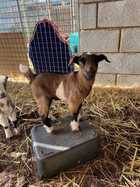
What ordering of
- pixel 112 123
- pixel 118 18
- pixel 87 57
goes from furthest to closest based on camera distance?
1. pixel 118 18
2. pixel 112 123
3. pixel 87 57

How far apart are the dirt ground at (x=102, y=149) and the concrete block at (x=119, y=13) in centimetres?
59

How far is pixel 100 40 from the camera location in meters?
1.62

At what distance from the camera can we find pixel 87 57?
0.85 metres

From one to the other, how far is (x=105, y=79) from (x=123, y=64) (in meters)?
0.22

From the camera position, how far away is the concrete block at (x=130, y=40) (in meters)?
1.52

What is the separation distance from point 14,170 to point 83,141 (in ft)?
1.39

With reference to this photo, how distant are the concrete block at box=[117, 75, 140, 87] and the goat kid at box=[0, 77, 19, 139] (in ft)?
3.27

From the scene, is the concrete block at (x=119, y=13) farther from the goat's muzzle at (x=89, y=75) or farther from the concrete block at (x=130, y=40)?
the goat's muzzle at (x=89, y=75)

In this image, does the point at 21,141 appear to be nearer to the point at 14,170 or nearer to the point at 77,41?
the point at 14,170

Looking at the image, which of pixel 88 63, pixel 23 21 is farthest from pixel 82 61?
pixel 23 21

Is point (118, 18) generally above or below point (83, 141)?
above

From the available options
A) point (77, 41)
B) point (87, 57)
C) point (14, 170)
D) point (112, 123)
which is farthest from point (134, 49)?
point (14, 170)

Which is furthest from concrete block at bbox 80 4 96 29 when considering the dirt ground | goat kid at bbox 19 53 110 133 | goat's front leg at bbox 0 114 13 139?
goat's front leg at bbox 0 114 13 139

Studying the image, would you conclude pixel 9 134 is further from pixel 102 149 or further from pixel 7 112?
pixel 102 149
